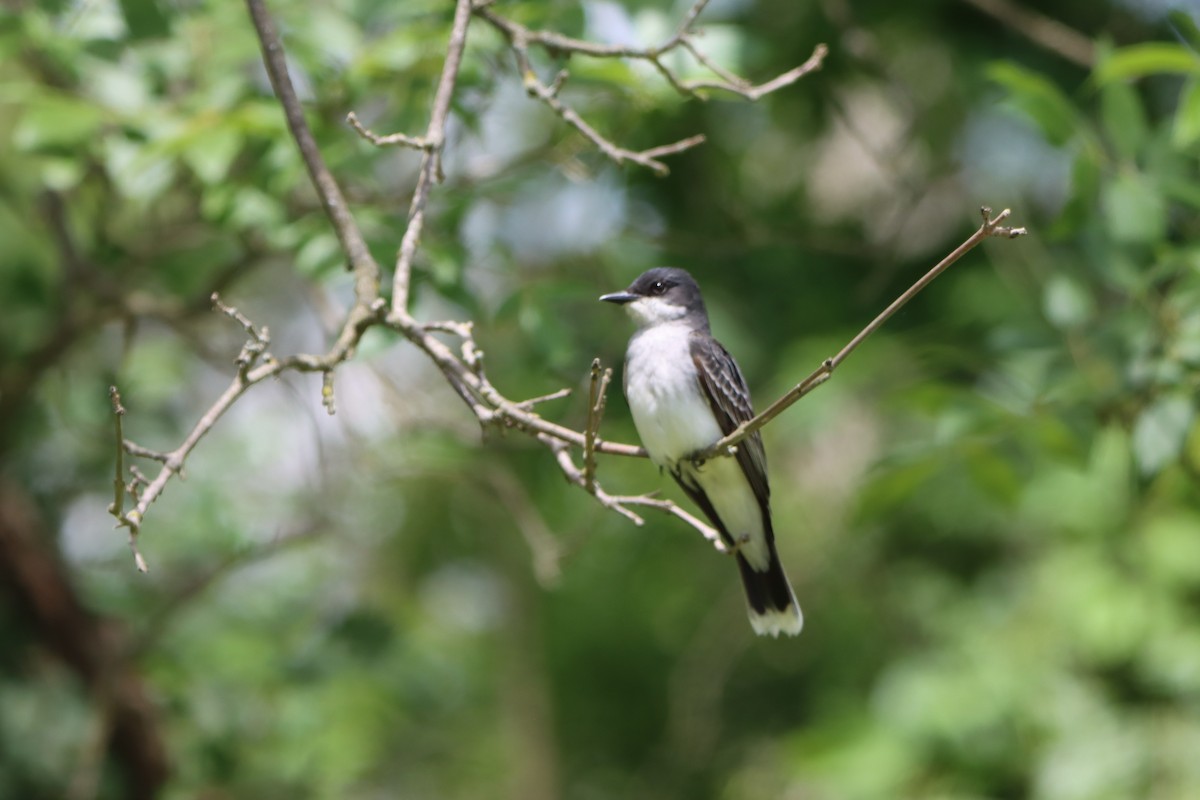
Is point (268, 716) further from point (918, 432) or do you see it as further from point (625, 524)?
point (918, 432)

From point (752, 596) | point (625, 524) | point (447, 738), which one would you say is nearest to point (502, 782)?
point (447, 738)

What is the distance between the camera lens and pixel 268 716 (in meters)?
5.69

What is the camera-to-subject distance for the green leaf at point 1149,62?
12.4 feet

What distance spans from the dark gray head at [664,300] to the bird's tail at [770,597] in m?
0.83

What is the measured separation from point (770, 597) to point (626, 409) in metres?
1.38

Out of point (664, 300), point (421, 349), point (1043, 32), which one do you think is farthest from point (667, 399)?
point (1043, 32)

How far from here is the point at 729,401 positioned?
4215mm

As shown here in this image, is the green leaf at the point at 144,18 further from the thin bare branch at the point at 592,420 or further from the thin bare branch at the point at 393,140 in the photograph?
the thin bare branch at the point at 592,420

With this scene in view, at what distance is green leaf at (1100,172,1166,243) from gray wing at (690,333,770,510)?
4.05 feet

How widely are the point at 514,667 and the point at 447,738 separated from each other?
919 millimetres

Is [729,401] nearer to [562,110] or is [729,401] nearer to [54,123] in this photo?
[562,110]

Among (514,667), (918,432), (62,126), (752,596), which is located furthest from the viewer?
(514,667)

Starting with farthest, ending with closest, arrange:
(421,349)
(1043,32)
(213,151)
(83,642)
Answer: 1. (83,642)
2. (1043,32)
3. (213,151)
4. (421,349)

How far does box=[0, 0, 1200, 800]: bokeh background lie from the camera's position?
4199 millimetres
